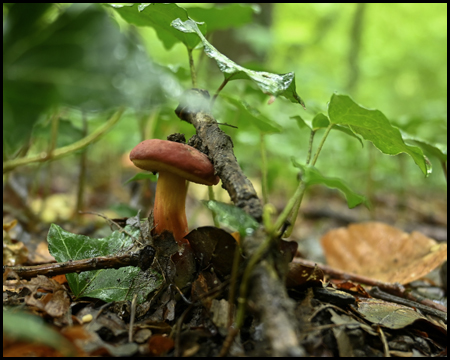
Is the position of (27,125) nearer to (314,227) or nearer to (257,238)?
(257,238)

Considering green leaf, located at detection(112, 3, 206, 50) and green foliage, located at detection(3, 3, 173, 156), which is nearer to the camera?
green foliage, located at detection(3, 3, 173, 156)

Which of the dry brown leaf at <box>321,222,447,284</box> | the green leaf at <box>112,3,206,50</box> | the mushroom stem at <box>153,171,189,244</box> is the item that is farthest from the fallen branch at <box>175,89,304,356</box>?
the dry brown leaf at <box>321,222,447,284</box>

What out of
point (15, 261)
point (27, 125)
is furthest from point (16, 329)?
point (15, 261)

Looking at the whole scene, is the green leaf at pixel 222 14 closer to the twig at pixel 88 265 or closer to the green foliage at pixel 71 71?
the green foliage at pixel 71 71

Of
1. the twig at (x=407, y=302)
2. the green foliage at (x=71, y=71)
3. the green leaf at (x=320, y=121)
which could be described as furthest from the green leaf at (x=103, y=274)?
the twig at (x=407, y=302)

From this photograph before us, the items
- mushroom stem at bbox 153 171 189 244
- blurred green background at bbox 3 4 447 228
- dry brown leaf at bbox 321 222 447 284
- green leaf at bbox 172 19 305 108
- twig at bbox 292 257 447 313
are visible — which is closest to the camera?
blurred green background at bbox 3 4 447 228

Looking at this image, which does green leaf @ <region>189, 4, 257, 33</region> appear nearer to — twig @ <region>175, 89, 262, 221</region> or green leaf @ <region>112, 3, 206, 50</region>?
green leaf @ <region>112, 3, 206, 50</region>
